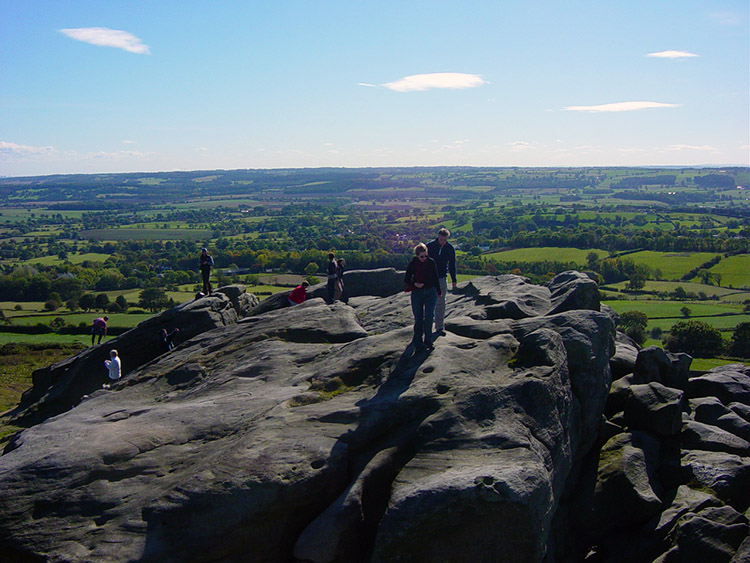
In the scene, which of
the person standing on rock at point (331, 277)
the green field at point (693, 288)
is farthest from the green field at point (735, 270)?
the person standing on rock at point (331, 277)

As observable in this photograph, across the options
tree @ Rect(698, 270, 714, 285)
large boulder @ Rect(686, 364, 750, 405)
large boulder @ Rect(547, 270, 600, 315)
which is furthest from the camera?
tree @ Rect(698, 270, 714, 285)

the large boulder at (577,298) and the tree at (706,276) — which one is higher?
the large boulder at (577,298)

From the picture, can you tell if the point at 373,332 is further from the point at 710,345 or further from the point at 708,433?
the point at 710,345

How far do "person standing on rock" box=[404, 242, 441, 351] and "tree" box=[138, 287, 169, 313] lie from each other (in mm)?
89941

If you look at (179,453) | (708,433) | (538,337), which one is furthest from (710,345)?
(179,453)

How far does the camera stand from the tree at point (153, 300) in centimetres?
10188

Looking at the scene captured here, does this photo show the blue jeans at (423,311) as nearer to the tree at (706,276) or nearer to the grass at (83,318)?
the grass at (83,318)

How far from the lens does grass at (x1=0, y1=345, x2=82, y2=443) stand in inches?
1825

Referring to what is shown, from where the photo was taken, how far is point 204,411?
18.9 meters

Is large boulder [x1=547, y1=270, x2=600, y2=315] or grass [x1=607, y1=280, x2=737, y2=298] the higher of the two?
large boulder [x1=547, y1=270, x2=600, y2=315]

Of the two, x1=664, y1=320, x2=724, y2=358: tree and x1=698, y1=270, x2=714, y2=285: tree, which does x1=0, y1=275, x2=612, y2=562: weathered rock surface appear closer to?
x1=664, y1=320, x2=724, y2=358: tree

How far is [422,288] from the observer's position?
1927 centimetres

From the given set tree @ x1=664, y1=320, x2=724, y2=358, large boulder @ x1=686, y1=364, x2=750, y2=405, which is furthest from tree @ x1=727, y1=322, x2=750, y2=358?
large boulder @ x1=686, y1=364, x2=750, y2=405

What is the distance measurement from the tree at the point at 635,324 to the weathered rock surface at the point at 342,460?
57.2 m
